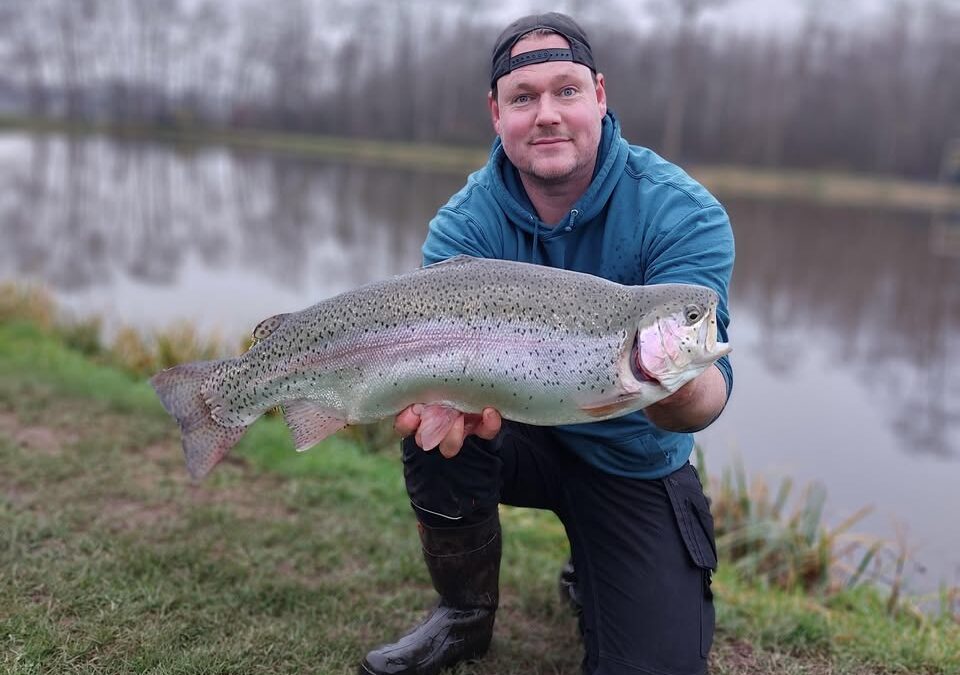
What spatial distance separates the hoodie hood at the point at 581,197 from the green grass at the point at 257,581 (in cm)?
186

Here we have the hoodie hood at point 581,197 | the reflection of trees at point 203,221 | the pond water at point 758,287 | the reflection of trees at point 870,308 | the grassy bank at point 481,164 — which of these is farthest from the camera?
the grassy bank at point 481,164

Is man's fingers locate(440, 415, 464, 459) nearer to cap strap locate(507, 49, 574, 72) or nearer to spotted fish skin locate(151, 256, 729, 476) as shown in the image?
spotted fish skin locate(151, 256, 729, 476)

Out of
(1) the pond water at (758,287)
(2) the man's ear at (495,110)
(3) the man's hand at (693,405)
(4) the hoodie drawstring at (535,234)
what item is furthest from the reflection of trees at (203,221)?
(3) the man's hand at (693,405)

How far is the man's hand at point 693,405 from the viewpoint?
2862 millimetres

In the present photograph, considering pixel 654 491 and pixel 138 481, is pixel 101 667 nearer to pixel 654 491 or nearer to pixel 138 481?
pixel 138 481

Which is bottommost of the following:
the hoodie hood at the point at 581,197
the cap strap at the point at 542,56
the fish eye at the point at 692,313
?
the fish eye at the point at 692,313

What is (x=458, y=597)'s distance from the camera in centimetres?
356

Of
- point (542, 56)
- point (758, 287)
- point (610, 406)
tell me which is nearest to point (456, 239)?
point (542, 56)

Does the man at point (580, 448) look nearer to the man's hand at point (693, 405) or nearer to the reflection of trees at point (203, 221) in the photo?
the man's hand at point (693, 405)

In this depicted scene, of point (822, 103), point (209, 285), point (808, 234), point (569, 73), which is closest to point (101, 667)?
point (569, 73)

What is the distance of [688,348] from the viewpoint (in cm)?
273

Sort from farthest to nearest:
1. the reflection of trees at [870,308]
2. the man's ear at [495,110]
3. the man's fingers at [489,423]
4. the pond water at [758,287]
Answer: the reflection of trees at [870,308] → the pond water at [758,287] → the man's ear at [495,110] → the man's fingers at [489,423]

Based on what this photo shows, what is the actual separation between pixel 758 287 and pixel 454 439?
14835mm

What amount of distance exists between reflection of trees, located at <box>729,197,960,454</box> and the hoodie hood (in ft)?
21.0
